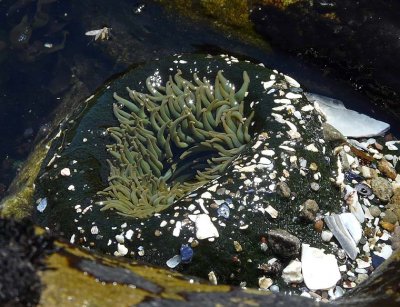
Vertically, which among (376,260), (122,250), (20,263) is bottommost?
(122,250)

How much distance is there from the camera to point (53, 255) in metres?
3.12

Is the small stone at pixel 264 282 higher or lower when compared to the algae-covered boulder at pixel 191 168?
lower

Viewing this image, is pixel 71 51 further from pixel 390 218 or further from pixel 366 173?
pixel 390 218

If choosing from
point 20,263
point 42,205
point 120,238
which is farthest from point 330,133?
point 20,263

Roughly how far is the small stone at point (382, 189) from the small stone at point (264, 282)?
55.2 inches

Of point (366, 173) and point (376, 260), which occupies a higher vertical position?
point (366, 173)

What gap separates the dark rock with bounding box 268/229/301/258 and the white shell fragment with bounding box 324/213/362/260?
1.35 ft

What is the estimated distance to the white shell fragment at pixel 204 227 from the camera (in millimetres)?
4441

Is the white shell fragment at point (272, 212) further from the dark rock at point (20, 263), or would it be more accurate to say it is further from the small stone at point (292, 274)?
the dark rock at point (20, 263)

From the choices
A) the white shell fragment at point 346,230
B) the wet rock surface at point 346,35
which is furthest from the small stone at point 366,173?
the wet rock surface at point 346,35

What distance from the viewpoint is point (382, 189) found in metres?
5.10

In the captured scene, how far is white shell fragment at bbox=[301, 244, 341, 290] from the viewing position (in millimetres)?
4414

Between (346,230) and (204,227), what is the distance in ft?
3.97

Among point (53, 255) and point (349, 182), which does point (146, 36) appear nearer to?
point (349, 182)
